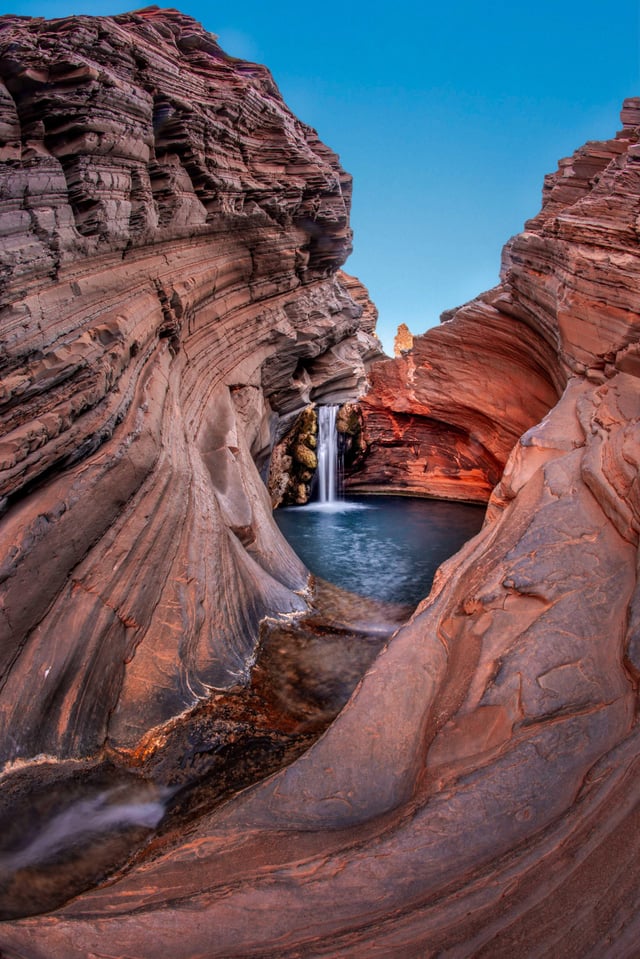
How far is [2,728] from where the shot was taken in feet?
14.8

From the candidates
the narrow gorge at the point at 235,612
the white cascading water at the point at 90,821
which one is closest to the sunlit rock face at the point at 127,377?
the narrow gorge at the point at 235,612

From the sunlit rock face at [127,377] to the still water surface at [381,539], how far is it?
178 centimetres

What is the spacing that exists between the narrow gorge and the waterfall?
8.36m

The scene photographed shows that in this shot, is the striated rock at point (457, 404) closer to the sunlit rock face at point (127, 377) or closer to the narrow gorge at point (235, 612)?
the narrow gorge at point (235, 612)

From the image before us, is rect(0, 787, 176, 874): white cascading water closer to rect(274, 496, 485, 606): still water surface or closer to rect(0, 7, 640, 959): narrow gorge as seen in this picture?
rect(0, 7, 640, 959): narrow gorge

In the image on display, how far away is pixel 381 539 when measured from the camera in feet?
46.7

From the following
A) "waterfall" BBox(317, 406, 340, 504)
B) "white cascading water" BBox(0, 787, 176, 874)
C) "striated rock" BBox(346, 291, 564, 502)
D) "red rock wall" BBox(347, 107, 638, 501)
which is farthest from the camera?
"waterfall" BBox(317, 406, 340, 504)

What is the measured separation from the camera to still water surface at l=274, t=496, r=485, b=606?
10453 mm

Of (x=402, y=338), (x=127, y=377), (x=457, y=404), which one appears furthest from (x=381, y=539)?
(x=402, y=338)

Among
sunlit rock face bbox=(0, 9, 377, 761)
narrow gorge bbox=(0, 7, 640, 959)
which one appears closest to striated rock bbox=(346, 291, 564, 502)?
narrow gorge bbox=(0, 7, 640, 959)

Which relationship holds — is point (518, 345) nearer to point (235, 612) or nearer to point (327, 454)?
point (327, 454)

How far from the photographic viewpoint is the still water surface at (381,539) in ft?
34.3

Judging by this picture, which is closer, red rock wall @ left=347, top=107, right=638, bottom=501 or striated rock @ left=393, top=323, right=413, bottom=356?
red rock wall @ left=347, top=107, right=638, bottom=501

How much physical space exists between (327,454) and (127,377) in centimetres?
1427
